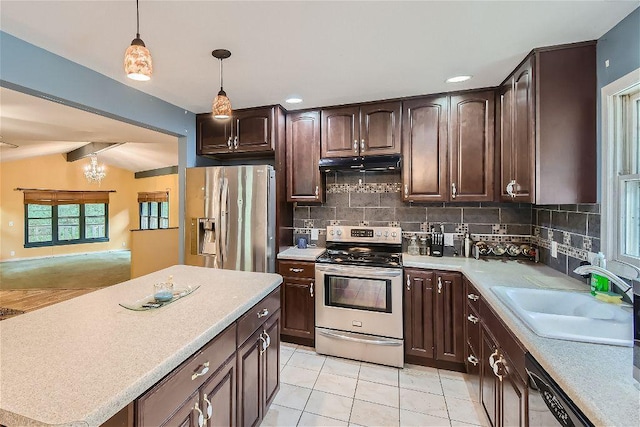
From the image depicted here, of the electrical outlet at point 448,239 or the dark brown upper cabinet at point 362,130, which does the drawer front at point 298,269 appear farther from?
the electrical outlet at point 448,239

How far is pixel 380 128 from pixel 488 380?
7.06 ft

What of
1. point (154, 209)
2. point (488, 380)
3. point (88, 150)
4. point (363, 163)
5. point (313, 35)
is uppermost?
point (88, 150)

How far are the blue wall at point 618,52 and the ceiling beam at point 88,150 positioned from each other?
7108mm

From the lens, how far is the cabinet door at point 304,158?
117 inches

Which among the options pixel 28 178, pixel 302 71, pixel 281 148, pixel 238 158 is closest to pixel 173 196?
pixel 28 178

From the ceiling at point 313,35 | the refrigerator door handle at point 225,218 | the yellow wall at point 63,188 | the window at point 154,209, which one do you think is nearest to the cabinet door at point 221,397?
the refrigerator door handle at point 225,218

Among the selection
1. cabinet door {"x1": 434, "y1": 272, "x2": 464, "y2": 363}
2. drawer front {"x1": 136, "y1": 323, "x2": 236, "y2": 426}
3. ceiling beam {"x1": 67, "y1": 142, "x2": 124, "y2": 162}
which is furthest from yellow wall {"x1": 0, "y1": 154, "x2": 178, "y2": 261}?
drawer front {"x1": 136, "y1": 323, "x2": 236, "y2": 426}

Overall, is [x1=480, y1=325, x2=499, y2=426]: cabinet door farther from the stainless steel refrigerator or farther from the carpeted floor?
the carpeted floor

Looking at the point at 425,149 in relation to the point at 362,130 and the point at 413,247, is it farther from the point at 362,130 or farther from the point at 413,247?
the point at 413,247

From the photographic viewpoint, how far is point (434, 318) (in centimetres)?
243

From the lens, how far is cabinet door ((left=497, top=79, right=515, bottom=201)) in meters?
2.18

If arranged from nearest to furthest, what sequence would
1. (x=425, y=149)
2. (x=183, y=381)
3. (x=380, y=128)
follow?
(x=183, y=381)
(x=425, y=149)
(x=380, y=128)

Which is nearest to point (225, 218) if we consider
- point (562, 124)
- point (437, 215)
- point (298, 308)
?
point (298, 308)

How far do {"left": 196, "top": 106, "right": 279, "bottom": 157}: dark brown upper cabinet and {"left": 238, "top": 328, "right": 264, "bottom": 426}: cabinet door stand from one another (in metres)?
1.96
